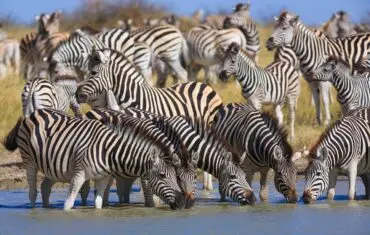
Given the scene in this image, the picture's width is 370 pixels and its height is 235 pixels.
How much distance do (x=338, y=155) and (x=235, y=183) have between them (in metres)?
1.23

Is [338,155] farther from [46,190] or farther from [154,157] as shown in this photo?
[46,190]

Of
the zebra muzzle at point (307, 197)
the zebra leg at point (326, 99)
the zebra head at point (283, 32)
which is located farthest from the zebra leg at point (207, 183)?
the zebra head at point (283, 32)

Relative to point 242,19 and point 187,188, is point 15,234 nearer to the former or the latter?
point 187,188

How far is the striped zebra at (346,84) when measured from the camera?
647 inches

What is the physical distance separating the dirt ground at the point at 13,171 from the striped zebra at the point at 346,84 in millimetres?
1043

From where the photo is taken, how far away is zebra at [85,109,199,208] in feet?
39.3

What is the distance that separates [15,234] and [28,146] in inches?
80.0

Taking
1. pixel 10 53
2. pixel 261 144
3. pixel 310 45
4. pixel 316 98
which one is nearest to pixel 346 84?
pixel 316 98

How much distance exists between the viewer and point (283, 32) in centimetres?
1986

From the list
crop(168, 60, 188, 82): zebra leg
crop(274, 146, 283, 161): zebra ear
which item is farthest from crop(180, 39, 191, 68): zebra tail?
crop(274, 146, 283, 161): zebra ear

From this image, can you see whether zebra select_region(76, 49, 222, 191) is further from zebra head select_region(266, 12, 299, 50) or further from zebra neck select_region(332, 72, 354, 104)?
zebra head select_region(266, 12, 299, 50)

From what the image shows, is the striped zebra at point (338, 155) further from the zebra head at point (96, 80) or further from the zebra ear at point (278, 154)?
the zebra head at point (96, 80)

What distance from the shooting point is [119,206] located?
41.9 ft

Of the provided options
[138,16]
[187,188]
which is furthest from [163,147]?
[138,16]
